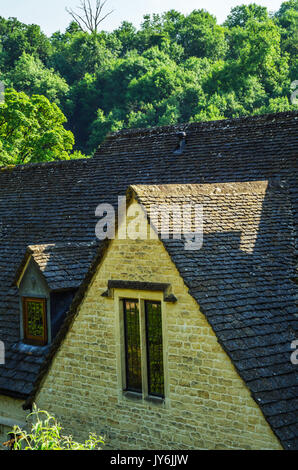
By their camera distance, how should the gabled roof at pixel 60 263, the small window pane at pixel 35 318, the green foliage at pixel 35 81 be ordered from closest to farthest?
the gabled roof at pixel 60 263
the small window pane at pixel 35 318
the green foliage at pixel 35 81

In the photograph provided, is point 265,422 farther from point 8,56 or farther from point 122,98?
point 8,56

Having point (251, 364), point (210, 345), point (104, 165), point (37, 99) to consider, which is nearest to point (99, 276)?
point (210, 345)

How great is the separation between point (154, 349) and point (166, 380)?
559 mm

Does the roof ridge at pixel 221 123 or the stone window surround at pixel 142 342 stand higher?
the roof ridge at pixel 221 123

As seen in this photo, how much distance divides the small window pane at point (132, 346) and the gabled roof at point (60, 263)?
2730 millimetres

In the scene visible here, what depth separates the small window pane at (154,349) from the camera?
927 cm

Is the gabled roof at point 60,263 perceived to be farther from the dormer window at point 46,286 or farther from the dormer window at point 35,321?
the dormer window at point 35,321

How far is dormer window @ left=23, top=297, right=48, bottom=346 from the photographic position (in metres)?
12.4

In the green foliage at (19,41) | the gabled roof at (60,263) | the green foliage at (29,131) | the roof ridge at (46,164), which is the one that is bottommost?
the gabled roof at (60,263)

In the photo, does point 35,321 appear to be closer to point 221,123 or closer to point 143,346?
point 143,346

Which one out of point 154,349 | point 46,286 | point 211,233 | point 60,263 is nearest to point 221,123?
point 60,263

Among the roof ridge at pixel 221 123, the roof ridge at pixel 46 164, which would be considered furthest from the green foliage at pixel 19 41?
the roof ridge at pixel 221 123

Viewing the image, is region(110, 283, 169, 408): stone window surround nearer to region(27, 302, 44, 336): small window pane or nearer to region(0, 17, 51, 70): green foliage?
region(27, 302, 44, 336): small window pane

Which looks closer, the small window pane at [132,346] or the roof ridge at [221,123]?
the small window pane at [132,346]
